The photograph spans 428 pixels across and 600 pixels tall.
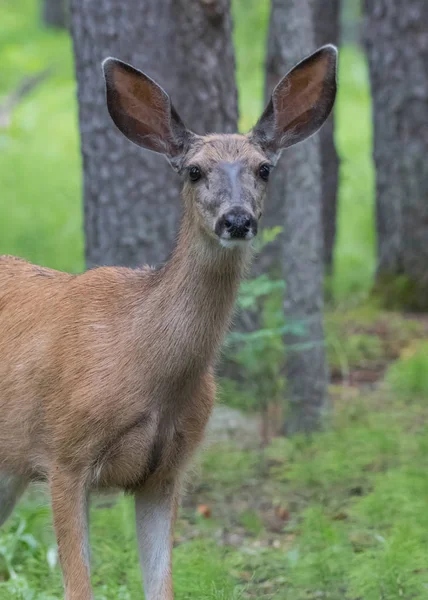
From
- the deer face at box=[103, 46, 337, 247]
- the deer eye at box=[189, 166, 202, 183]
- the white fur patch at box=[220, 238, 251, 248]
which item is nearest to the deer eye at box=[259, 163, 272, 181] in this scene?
the deer face at box=[103, 46, 337, 247]

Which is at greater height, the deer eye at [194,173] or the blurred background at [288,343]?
the deer eye at [194,173]

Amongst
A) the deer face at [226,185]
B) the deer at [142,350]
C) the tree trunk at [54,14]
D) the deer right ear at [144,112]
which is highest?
the tree trunk at [54,14]

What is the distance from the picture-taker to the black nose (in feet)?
14.7

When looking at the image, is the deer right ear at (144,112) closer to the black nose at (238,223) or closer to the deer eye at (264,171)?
the deer eye at (264,171)

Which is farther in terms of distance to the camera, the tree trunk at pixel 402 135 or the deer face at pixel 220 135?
the tree trunk at pixel 402 135

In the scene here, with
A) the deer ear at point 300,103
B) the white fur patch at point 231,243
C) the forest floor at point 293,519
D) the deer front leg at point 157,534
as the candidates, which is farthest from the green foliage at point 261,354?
the white fur patch at point 231,243

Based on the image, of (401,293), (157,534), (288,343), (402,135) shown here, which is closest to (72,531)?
(157,534)

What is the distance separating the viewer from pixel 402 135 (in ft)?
36.3

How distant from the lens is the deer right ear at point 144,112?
5.20 m

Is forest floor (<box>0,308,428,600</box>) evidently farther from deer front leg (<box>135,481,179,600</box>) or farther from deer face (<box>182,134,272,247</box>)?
deer face (<box>182,134,272,247</box>)

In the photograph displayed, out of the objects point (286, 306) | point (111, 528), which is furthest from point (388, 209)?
point (111, 528)

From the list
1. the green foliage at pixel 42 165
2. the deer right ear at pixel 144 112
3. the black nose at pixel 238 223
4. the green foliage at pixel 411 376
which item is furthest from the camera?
the green foliage at pixel 42 165

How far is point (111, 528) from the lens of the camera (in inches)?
252

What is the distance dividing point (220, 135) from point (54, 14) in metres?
27.9
